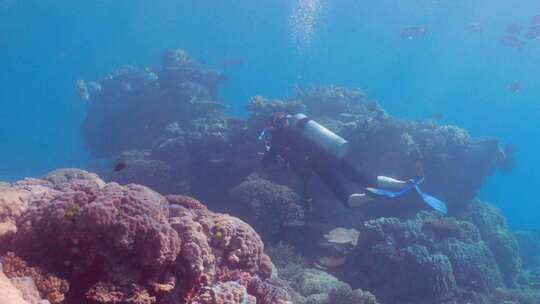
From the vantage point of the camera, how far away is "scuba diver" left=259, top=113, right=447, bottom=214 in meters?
10.4

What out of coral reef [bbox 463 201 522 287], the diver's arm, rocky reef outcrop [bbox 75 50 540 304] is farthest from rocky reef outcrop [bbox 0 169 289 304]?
coral reef [bbox 463 201 522 287]

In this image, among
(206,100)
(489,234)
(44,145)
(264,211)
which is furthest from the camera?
(44,145)

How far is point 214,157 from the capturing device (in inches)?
643

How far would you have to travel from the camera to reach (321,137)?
10391 millimetres

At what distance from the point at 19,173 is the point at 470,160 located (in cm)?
3765

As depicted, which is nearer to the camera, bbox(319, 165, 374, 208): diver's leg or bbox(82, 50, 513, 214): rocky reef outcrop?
bbox(319, 165, 374, 208): diver's leg

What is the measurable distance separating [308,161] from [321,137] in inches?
31.0

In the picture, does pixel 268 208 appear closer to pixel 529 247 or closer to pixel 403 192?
pixel 403 192

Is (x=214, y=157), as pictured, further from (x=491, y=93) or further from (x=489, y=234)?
(x=491, y=93)

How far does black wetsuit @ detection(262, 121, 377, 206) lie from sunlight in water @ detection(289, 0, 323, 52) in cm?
10519

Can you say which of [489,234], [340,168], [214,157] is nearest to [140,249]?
[340,168]

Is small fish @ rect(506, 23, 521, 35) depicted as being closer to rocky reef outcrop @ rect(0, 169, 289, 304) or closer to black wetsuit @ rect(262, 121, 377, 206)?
black wetsuit @ rect(262, 121, 377, 206)

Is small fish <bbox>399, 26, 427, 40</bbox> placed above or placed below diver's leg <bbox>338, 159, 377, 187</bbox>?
above

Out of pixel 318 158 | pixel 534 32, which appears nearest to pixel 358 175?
pixel 318 158
